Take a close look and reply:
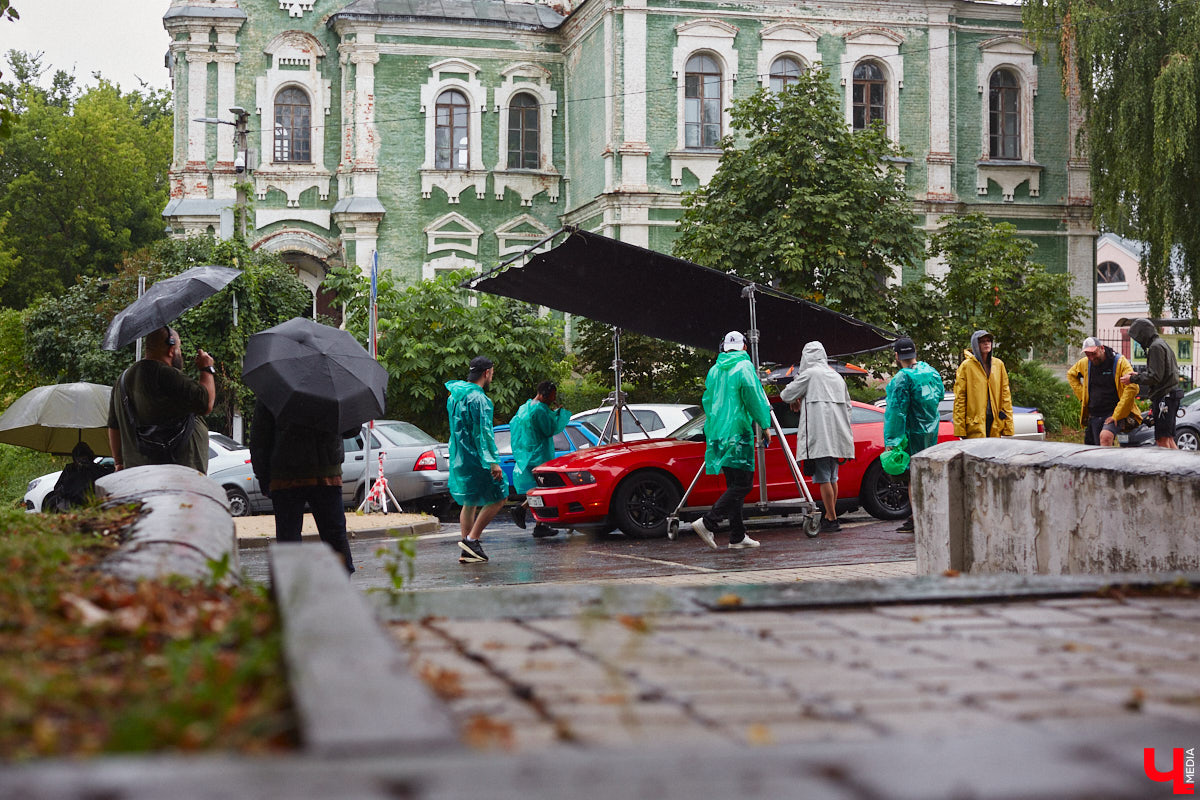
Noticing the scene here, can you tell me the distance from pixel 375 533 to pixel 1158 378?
9.08m

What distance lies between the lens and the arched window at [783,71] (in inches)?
1351

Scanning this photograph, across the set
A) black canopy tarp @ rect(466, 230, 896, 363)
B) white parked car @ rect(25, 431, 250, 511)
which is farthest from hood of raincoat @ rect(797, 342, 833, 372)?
white parked car @ rect(25, 431, 250, 511)

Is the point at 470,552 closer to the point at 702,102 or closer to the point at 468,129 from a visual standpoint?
the point at 702,102

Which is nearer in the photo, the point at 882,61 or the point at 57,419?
the point at 57,419

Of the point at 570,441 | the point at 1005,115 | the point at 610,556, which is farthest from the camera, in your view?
the point at 1005,115

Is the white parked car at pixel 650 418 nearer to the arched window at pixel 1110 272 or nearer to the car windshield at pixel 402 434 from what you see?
the car windshield at pixel 402 434

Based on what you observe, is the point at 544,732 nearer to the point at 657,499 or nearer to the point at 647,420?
the point at 657,499

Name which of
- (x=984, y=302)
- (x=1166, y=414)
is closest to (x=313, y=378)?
(x=1166, y=414)

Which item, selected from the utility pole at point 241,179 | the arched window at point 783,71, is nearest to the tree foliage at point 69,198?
the utility pole at point 241,179

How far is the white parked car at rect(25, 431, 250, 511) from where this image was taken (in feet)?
66.1

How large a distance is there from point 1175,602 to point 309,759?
3.48 m

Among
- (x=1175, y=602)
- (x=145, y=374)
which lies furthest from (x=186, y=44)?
(x=1175, y=602)

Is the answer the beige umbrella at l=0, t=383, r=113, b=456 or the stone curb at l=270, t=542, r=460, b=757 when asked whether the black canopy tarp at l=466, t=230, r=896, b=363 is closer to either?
the beige umbrella at l=0, t=383, r=113, b=456

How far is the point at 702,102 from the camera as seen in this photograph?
111 feet
